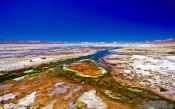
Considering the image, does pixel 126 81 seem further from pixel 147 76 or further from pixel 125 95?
pixel 125 95

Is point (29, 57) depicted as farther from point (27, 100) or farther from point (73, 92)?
point (27, 100)

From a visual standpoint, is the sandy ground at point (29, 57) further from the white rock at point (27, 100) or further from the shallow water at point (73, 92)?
the white rock at point (27, 100)

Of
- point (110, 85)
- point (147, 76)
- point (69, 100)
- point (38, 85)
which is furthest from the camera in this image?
point (147, 76)

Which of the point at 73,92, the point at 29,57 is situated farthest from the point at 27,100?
the point at 29,57

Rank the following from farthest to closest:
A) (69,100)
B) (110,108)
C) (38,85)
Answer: (38,85) → (69,100) → (110,108)

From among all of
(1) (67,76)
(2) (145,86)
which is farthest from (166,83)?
(1) (67,76)

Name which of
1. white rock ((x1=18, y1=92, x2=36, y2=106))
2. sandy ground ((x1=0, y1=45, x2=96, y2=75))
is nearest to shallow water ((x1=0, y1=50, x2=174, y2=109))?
white rock ((x1=18, y1=92, x2=36, y2=106))

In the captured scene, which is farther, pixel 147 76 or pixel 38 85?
pixel 147 76

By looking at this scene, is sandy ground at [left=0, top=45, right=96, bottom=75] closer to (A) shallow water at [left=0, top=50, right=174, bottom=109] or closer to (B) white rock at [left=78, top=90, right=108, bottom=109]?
(A) shallow water at [left=0, top=50, right=174, bottom=109]

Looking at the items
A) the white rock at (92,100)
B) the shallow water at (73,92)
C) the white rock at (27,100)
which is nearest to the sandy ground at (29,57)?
the shallow water at (73,92)

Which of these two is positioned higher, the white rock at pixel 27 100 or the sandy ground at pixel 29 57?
the white rock at pixel 27 100
